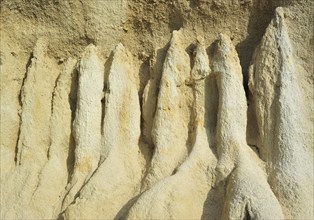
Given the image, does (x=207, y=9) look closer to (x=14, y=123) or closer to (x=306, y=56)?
(x=306, y=56)

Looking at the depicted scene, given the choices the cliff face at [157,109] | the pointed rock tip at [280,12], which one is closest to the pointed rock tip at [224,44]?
the cliff face at [157,109]

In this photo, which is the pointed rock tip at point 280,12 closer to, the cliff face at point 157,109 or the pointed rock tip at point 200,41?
the cliff face at point 157,109

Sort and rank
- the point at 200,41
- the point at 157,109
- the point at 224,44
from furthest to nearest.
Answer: the point at 200,41 < the point at 224,44 < the point at 157,109

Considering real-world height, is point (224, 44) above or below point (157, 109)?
above

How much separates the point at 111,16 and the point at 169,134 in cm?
172

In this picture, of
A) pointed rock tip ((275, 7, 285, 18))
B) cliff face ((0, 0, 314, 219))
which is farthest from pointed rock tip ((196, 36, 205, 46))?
pointed rock tip ((275, 7, 285, 18))

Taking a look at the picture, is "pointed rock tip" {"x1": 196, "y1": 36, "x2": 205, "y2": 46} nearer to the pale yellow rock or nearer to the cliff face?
the cliff face

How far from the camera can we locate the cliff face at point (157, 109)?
4.53 metres

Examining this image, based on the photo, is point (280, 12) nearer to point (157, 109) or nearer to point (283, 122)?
point (283, 122)

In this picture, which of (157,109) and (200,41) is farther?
(200,41)

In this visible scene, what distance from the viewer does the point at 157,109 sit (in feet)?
17.0

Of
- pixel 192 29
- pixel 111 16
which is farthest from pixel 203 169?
pixel 111 16

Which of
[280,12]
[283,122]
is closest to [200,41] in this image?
[280,12]

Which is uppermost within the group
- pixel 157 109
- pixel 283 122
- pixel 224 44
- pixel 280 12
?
pixel 280 12
